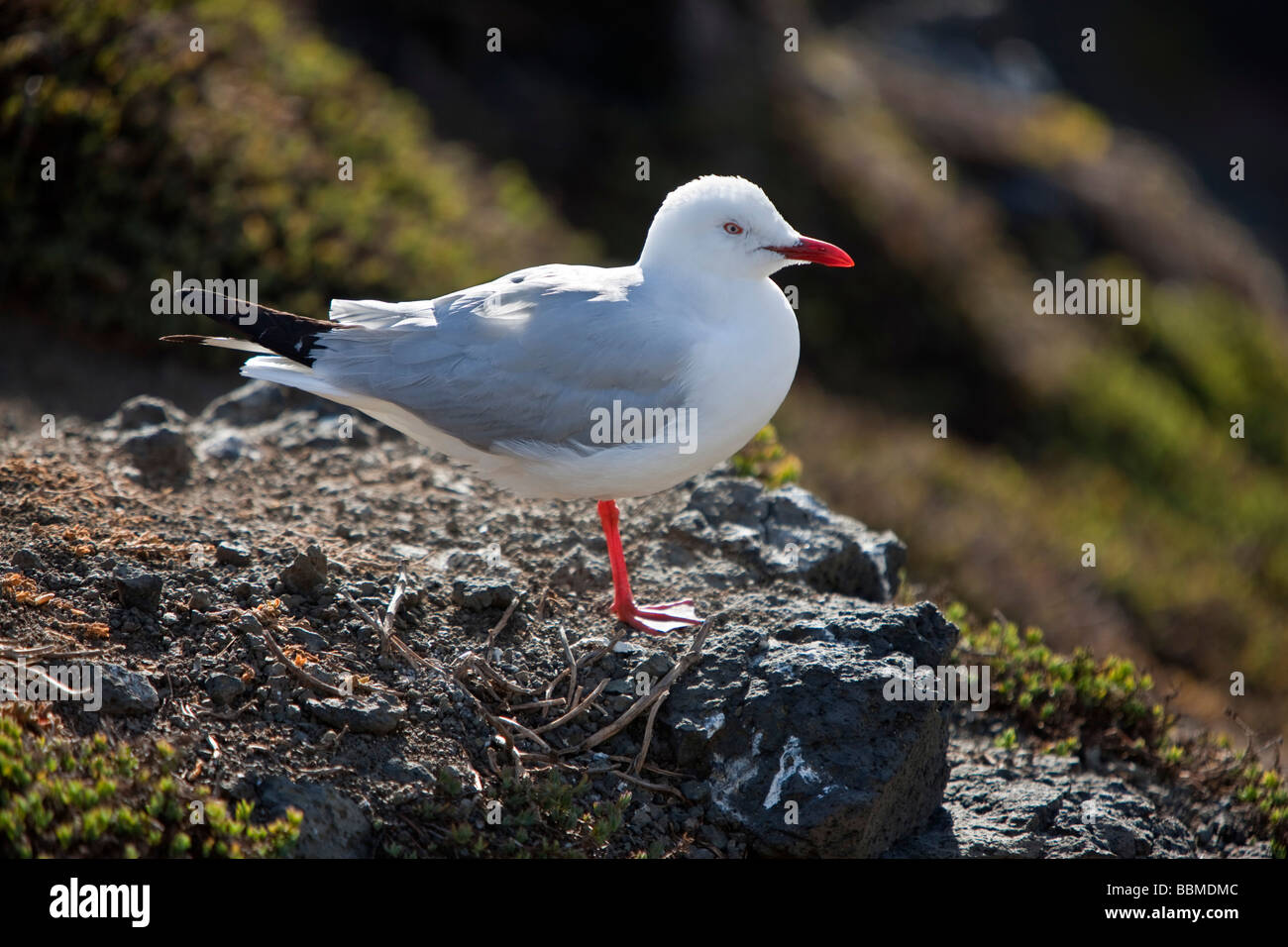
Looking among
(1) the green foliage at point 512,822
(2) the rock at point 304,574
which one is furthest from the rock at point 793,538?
(2) the rock at point 304,574

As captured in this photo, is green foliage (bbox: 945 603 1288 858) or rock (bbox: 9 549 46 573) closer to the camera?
rock (bbox: 9 549 46 573)

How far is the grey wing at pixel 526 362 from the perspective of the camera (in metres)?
4.69

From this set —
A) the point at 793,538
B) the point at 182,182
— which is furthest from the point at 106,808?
the point at 182,182

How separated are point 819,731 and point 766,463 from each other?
2.92 m

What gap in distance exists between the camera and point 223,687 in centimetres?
415

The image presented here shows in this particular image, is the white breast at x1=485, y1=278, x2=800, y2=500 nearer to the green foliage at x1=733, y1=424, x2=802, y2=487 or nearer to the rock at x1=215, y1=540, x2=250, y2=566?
the rock at x1=215, y1=540, x2=250, y2=566

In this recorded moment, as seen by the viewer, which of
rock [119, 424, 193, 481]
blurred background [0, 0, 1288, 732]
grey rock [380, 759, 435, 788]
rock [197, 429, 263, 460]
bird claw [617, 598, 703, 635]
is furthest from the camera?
blurred background [0, 0, 1288, 732]

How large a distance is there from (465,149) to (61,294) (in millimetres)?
6017

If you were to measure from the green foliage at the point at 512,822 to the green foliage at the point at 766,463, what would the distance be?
292 centimetres

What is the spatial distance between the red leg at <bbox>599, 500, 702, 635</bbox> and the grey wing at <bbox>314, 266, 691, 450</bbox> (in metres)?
0.63

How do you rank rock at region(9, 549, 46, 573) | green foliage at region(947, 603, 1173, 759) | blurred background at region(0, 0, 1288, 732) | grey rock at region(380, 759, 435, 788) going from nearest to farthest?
grey rock at region(380, 759, 435, 788) < rock at region(9, 549, 46, 573) < green foliage at region(947, 603, 1173, 759) < blurred background at region(0, 0, 1288, 732)

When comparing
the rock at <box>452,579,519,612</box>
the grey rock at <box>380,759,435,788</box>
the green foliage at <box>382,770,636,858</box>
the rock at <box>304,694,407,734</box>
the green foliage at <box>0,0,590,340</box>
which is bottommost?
the green foliage at <box>382,770,636,858</box>

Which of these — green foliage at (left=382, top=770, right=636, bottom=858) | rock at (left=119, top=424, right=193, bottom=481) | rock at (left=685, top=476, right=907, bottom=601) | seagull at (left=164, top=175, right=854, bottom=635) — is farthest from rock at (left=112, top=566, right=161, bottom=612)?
rock at (left=685, top=476, right=907, bottom=601)

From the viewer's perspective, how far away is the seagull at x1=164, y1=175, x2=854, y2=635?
470cm
